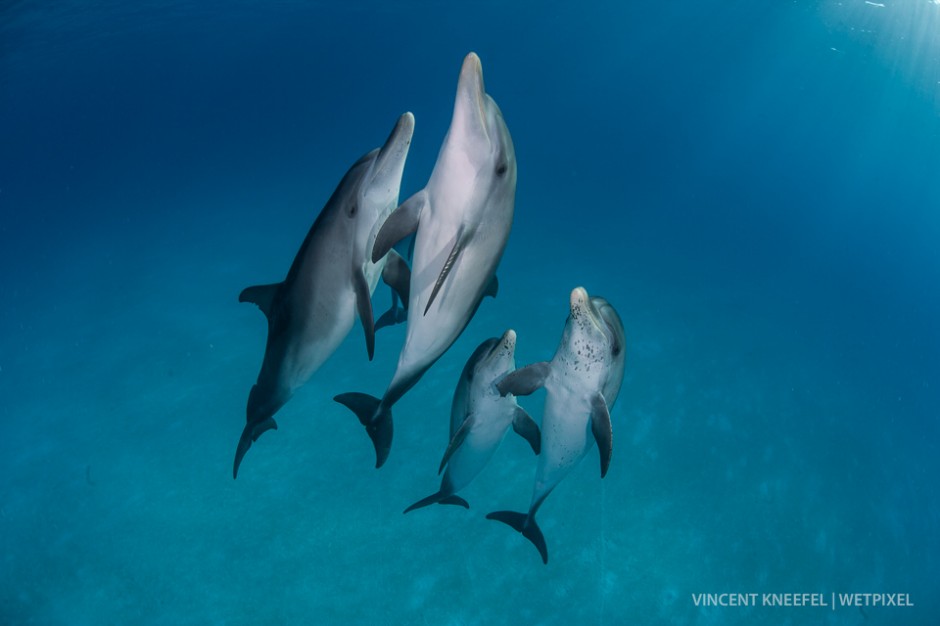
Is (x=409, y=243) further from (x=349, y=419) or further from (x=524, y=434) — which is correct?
(x=349, y=419)

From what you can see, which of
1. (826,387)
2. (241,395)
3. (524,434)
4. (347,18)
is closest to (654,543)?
(524,434)

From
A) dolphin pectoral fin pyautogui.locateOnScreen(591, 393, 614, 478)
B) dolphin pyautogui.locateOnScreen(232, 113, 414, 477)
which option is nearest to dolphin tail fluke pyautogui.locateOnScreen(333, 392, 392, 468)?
dolphin pyautogui.locateOnScreen(232, 113, 414, 477)

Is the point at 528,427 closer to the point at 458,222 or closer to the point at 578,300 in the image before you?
the point at 578,300

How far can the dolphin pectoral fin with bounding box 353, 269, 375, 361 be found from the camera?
11.7 feet

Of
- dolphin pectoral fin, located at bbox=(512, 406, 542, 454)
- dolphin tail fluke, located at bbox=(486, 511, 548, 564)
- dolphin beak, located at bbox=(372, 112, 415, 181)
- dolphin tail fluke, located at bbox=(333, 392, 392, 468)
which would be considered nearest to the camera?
dolphin beak, located at bbox=(372, 112, 415, 181)

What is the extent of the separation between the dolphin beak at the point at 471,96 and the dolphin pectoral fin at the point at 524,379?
1958mm

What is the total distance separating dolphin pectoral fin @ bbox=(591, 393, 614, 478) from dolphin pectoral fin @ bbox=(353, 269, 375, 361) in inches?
71.4

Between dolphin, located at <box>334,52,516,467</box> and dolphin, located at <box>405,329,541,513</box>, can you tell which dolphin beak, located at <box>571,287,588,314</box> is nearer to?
dolphin, located at <box>334,52,516,467</box>

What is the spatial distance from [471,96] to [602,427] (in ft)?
8.36

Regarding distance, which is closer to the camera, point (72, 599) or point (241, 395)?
point (72, 599)

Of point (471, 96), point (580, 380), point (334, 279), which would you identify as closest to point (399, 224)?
point (334, 279)

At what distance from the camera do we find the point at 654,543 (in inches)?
339

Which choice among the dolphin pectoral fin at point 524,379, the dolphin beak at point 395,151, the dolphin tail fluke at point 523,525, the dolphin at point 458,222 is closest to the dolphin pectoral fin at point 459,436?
the dolphin pectoral fin at point 524,379

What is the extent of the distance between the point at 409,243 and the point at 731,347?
536 inches
